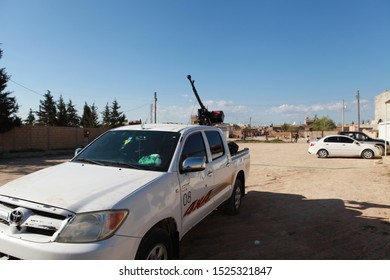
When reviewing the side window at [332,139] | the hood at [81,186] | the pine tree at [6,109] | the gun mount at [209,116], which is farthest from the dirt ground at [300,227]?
the pine tree at [6,109]

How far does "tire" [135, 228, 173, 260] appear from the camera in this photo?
2.63m

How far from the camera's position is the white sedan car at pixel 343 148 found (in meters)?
18.3

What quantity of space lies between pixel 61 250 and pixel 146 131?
218cm

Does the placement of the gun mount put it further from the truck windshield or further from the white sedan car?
the white sedan car

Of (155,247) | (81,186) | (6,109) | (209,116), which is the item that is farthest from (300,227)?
(6,109)

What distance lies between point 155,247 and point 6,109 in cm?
2851

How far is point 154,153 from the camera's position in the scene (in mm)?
3635

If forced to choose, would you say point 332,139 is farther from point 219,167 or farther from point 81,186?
point 81,186

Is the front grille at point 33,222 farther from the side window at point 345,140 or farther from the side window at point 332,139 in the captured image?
the side window at point 345,140

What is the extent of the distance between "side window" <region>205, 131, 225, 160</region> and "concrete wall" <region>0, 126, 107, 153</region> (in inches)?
1016

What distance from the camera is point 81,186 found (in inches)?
112

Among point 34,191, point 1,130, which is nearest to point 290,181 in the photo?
point 34,191

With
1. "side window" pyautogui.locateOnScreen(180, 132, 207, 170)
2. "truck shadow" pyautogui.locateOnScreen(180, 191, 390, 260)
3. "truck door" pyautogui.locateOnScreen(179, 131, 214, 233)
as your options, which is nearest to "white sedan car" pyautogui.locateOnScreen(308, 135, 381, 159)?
"truck shadow" pyautogui.locateOnScreen(180, 191, 390, 260)
